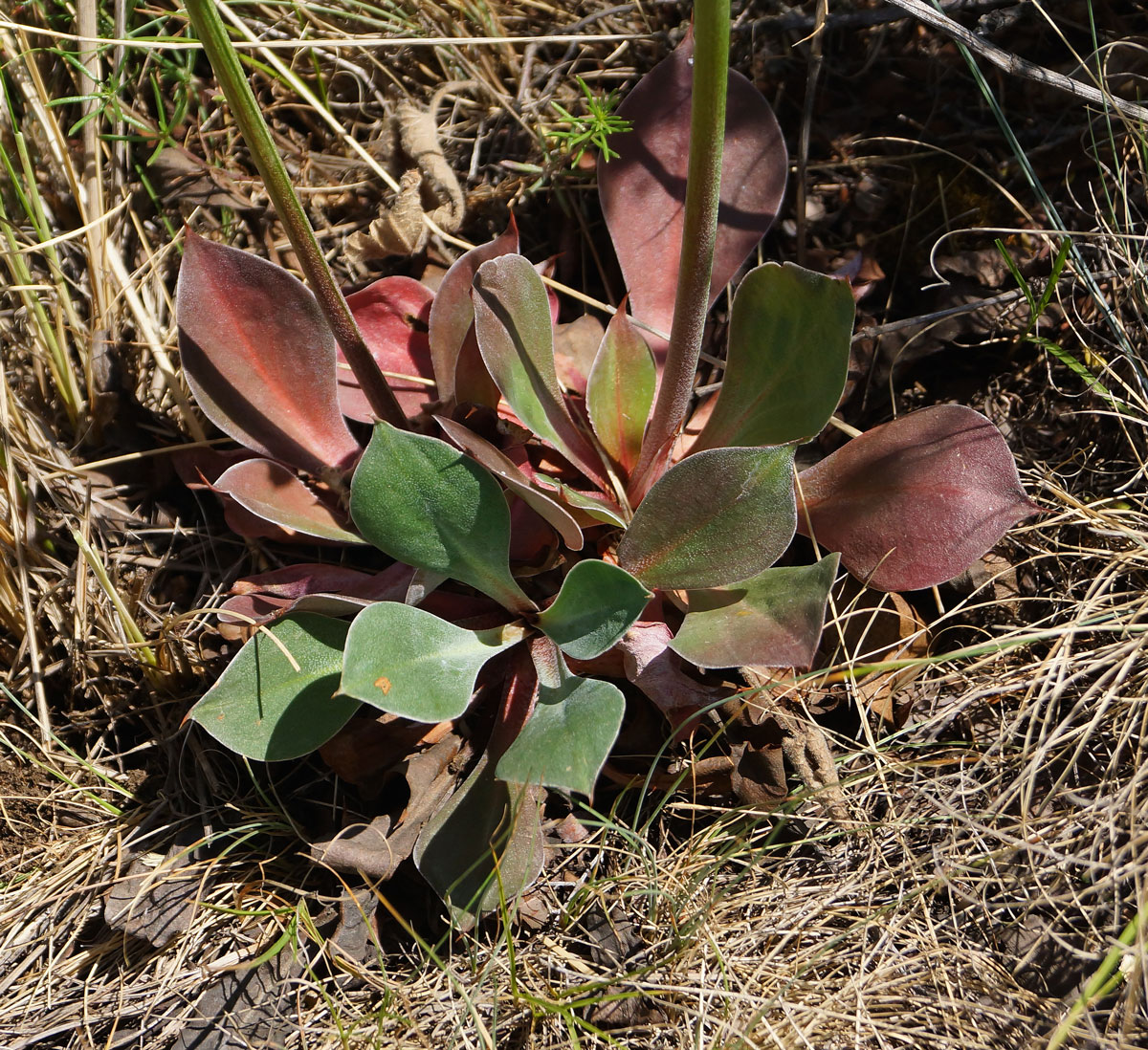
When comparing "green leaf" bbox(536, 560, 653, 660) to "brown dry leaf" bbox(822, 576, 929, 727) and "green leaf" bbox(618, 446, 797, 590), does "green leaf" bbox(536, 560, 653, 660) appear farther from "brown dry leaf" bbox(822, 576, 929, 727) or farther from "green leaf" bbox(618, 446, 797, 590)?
"brown dry leaf" bbox(822, 576, 929, 727)

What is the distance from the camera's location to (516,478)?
1349 millimetres

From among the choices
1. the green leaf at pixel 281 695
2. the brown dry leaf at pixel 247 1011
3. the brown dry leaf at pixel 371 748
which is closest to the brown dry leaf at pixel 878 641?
the brown dry leaf at pixel 371 748

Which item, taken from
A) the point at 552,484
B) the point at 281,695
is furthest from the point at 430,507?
the point at 281,695

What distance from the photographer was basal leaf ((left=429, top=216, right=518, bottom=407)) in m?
1.51

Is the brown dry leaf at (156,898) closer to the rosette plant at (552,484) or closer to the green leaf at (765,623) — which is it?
the rosette plant at (552,484)

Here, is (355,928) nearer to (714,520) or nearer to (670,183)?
(714,520)

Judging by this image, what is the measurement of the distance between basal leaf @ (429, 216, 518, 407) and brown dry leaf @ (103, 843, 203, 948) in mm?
871

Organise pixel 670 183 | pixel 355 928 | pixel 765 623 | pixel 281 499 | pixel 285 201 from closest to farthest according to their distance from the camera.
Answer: pixel 285 201 → pixel 765 623 → pixel 355 928 → pixel 281 499 → pixel 670 183

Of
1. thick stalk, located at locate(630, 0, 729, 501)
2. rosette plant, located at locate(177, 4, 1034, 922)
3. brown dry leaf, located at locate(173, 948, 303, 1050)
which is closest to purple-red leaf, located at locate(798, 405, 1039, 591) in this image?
rosette plant, located at locate(177, 4, 1034, 922)

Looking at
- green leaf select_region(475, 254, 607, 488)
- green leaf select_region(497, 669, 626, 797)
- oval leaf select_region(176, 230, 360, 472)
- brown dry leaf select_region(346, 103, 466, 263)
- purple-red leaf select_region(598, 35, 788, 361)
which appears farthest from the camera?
brown dry leaf select_region(346, 103, 466, 263)

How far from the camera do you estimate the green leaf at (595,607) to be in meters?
1.22

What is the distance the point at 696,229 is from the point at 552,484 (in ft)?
1.55

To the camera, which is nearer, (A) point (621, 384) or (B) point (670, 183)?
(A) point (621, 384)

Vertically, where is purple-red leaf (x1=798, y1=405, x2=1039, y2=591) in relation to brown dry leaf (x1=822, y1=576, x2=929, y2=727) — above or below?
above
